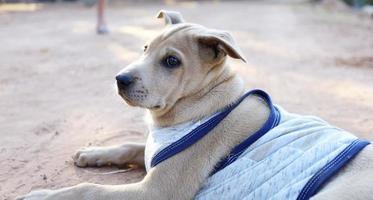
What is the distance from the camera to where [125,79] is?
144 inches

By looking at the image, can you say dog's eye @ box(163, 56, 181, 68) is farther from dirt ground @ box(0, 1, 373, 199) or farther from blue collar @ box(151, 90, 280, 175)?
dirt ground @ box(0, 1, 373, 199)

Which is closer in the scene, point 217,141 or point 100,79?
point 217,141

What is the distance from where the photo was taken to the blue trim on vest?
327cm

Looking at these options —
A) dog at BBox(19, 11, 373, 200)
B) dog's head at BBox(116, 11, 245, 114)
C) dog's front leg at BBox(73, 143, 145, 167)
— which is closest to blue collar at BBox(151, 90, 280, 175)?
dog at BBox(19, 11, 373, 200)

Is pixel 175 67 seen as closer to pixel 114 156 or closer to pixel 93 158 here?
pixel 114 156

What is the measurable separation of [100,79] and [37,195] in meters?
4.50

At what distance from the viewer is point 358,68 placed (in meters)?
9.50

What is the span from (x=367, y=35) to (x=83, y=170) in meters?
11.9

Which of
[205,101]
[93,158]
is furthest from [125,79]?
[93,158]

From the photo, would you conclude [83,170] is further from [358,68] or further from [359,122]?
[358,68]

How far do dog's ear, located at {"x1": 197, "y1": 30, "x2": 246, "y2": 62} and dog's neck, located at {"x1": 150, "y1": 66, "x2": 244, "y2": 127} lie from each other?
17 cm

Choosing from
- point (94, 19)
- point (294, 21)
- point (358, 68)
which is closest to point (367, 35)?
point (294, 21)

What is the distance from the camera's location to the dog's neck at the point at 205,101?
148 inches

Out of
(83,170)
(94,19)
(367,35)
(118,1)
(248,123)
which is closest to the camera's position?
(248,123)
